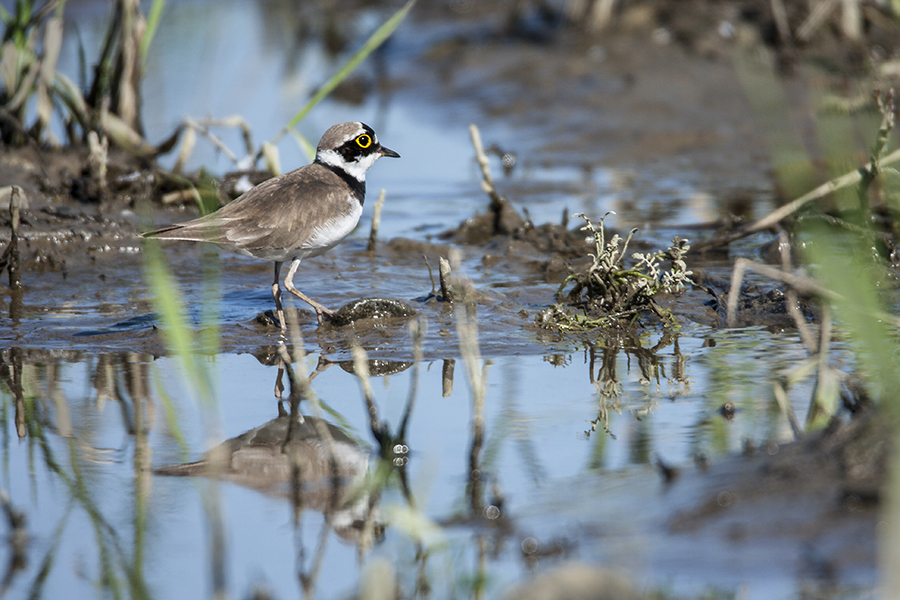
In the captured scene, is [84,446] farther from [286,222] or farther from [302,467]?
[286,222]

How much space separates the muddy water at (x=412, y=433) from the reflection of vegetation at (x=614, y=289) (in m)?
0.12

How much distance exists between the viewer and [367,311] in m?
5.94

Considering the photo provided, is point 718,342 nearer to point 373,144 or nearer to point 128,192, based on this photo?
point 373,144

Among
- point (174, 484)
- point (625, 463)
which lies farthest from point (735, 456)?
point (174, 484)

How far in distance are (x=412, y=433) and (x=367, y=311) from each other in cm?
169

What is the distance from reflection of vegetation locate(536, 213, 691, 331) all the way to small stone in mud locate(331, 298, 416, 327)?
0.84 meters

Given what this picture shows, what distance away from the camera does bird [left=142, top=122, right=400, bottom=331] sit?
5785 millimetres

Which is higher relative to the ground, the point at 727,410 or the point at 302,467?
the point at 727,410

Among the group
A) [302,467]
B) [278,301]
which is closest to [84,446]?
[302,467]

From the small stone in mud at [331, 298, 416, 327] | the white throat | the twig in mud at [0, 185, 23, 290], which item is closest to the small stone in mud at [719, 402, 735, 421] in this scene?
the small stone in mud at [331, 298, 416, 327]

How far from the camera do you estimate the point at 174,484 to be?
388 cm

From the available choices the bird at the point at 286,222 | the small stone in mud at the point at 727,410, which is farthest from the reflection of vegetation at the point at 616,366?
the bird at the point at 286,222

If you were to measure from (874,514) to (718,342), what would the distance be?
8.09ft

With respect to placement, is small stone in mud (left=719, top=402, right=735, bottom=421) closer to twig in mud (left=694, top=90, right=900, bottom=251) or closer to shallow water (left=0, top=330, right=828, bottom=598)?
shallow water (left=0, top=330, right=828, bottom=598)
